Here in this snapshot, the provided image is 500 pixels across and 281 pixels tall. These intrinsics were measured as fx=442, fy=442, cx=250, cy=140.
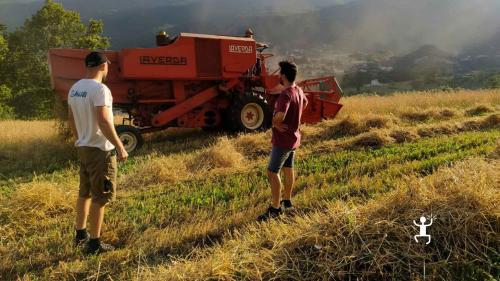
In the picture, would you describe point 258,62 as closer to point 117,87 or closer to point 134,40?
point 117,87

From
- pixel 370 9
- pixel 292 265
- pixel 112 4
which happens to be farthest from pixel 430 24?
pixel 112 4

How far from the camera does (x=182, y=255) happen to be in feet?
12.6

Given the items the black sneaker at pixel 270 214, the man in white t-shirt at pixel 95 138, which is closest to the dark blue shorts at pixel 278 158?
the black sneaker at pixel 270 214

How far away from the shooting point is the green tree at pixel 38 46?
95.5ft

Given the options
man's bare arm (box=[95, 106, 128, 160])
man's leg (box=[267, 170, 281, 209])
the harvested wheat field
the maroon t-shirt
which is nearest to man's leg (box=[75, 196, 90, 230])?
the harvested wheat field

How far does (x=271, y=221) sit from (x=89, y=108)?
1959 millimetres

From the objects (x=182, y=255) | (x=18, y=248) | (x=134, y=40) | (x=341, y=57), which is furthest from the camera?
(x=134, y=40)

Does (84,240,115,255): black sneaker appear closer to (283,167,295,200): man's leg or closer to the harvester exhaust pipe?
(283,167,295,200): man's leg

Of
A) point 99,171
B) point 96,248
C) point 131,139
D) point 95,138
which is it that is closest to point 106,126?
point 95,138

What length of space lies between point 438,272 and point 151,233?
2.63 metres

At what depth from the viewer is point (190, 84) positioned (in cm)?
939

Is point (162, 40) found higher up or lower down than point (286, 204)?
higher up

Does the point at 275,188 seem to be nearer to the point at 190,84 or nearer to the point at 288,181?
the point at 288,181

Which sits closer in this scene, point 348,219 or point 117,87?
point 348,219
